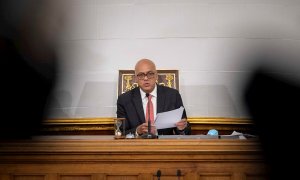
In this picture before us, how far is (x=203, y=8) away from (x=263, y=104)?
112 inches

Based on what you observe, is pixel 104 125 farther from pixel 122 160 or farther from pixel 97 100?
pixel 122 160

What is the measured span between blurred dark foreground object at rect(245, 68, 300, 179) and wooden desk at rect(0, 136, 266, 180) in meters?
0.76

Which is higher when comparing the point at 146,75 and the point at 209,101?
the point at 146,75

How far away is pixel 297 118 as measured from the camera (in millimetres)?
847

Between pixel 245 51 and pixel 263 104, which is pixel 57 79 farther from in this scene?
pixel 245 51

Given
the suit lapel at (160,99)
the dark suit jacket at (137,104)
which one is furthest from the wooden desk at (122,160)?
the suit lapel at (160,99)

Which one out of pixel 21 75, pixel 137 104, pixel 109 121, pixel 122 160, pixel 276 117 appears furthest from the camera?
pixel 109 121

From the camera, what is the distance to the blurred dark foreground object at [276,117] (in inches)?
32.2

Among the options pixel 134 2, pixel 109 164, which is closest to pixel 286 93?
pixel 109 164

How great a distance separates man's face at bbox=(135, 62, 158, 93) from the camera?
3.01 metres

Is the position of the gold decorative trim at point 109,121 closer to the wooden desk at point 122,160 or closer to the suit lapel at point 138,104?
the suit lapel at point 138,104

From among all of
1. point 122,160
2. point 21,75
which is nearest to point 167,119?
point 122,160

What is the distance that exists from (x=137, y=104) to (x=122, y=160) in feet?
4.43

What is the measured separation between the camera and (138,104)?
3.01m
